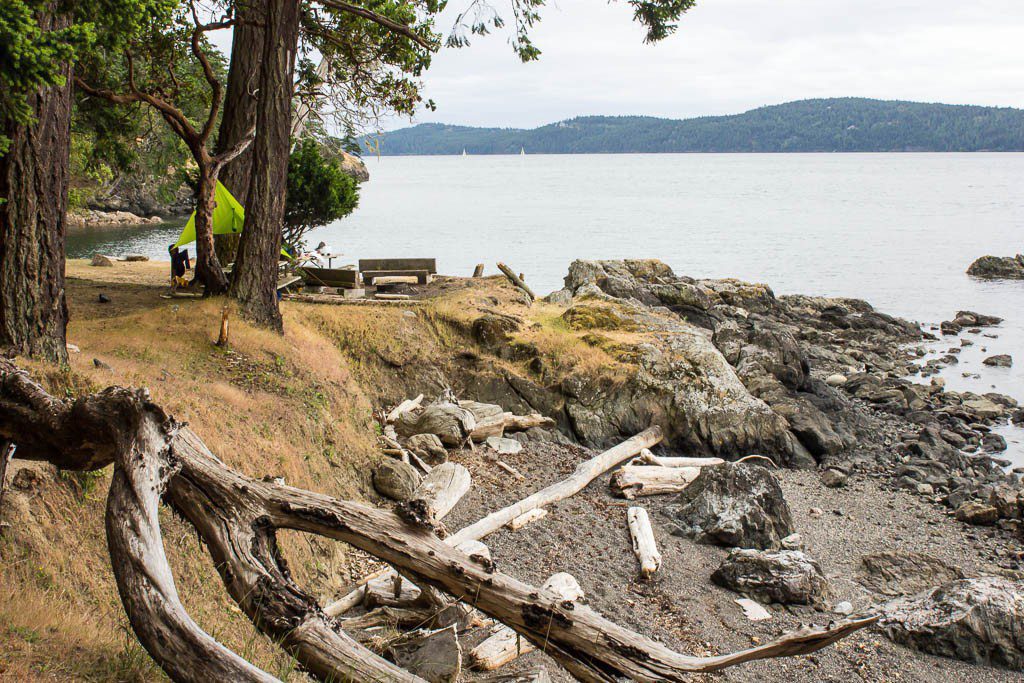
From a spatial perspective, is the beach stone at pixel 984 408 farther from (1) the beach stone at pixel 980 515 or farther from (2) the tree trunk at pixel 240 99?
(2) the tree trunk at pixel 240 99

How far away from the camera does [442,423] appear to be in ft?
49.7

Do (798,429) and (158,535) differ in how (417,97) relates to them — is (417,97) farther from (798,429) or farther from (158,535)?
(158,535)

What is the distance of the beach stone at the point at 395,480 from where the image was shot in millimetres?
12922

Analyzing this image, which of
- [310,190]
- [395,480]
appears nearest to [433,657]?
[395,480]

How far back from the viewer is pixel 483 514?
13.1 metres

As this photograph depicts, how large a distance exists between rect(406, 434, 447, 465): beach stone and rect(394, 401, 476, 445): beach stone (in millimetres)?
397

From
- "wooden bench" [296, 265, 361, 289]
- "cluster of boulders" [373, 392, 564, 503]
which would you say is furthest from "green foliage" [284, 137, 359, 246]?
"cluster of boulders" [373, 392, 564, 503]

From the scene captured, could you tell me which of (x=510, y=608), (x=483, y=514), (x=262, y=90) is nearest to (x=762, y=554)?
(x=483, y=514)

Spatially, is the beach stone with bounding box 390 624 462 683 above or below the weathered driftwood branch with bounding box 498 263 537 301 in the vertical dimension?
below

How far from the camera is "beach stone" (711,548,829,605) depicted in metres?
11.6

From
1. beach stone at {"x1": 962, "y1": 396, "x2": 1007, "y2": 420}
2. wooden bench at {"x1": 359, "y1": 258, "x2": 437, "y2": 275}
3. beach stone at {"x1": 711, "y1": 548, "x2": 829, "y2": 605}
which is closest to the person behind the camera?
beach stone at {"x1": 711, "y1": 548, "x2": 829, "y2": 605}

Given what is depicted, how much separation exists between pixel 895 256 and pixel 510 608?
69.1m

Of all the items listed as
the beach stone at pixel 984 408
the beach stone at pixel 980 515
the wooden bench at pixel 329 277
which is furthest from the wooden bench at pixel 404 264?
the beach stone at pixel 984 408

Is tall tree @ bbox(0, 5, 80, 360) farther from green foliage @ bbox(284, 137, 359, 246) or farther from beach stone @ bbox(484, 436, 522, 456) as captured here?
green foliage @ bbox(284, 137, 359, 246)
